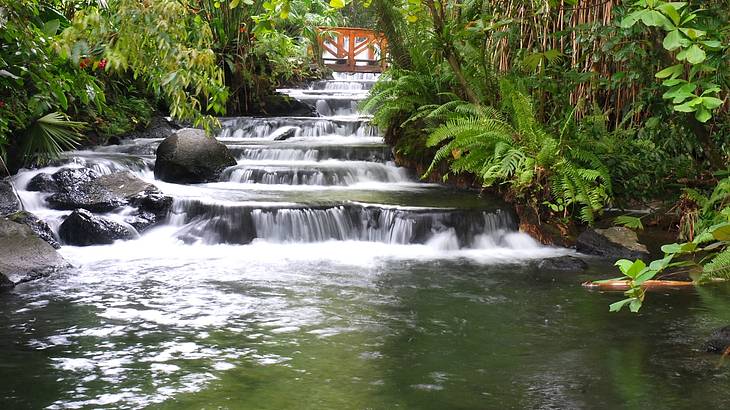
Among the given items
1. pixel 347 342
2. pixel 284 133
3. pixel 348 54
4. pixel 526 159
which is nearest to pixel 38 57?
pixel 347 342

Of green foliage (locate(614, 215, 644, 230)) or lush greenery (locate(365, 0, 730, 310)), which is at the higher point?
lush greenery (locate(365, 0, 730, 310))

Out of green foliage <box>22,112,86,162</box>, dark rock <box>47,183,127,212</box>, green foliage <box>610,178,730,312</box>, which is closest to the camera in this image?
green foliage <box>610,178,730,312</box>

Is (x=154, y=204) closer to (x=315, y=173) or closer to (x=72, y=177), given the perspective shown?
(x=72, y=177)

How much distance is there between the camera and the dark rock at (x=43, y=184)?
10141mm

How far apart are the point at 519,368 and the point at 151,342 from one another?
2.29 m

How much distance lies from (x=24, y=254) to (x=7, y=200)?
2.02m

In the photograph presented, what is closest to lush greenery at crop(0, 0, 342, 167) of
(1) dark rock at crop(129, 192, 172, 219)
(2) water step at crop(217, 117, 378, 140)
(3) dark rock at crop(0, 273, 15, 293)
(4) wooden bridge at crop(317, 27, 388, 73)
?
(3) dark rock at crop(0, 273, 15, 293)

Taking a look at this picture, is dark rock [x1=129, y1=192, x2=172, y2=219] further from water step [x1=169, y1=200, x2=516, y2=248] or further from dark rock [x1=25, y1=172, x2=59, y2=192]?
dark rock [x1=25, y1=172, x2=59, y2=192]

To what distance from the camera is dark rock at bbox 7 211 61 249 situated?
8.53 meters

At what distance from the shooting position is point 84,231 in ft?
29.1

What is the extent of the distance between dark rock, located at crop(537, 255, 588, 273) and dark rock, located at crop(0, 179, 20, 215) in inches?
217

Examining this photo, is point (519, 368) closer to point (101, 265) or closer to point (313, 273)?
point (313, 273)

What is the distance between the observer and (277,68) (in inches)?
702

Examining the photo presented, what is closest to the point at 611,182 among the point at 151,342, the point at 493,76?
the point at 493,76
